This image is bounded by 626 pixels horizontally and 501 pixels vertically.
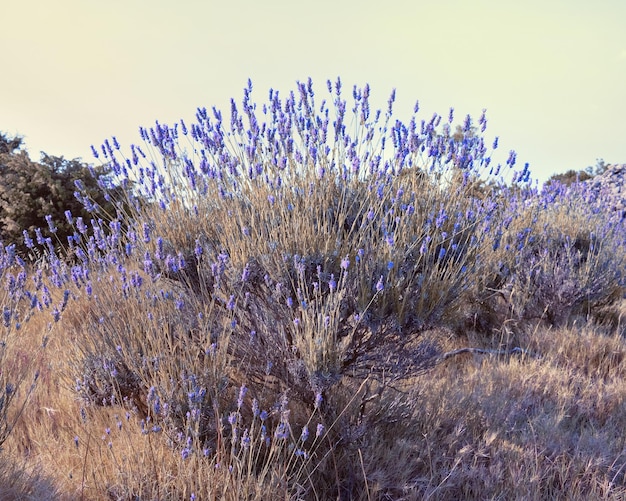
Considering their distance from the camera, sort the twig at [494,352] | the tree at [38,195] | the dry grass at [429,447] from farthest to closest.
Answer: the tree at [38,195] < the twig at [494,352] < the dry grass at [429,447]

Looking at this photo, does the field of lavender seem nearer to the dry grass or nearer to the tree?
the dry grass

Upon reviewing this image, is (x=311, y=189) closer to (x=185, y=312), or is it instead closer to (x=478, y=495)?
(x=185, y=312)

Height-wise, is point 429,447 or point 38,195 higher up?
point 38,195

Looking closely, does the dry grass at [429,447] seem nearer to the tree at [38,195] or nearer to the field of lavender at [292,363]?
the field of lavender at [292,363]

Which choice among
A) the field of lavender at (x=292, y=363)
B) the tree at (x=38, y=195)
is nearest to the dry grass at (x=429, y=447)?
the field of lavender at (x=292, y=363)

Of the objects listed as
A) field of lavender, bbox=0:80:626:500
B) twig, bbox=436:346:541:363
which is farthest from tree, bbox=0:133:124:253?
twig, bbox=436:346:541:363

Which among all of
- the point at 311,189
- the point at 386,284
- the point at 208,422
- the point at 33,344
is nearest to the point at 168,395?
the point at 208,422

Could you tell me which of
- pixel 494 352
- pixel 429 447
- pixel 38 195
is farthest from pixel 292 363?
pixel 38 195

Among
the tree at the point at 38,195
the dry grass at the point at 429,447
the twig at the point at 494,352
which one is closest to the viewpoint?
the dry grass at the point at 429,447

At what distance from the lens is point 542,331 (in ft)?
14.8

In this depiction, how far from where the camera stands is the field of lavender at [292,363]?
6.55ft

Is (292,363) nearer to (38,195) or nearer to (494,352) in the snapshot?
(494,352)

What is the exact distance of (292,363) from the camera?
6.94ft

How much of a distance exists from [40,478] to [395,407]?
1640mm
